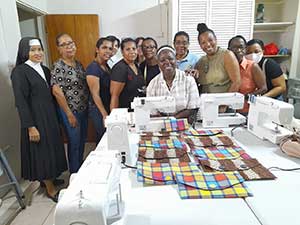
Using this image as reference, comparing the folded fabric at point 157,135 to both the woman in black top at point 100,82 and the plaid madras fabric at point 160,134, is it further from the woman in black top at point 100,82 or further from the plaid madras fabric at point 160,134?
the woman in black top at point 100,82

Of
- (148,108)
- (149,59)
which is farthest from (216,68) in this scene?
(148,108)

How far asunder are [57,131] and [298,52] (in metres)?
2.99

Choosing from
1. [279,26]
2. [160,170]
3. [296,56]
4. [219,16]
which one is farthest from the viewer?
[279,26]

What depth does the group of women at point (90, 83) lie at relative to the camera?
193 cm

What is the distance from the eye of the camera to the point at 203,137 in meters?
1.43

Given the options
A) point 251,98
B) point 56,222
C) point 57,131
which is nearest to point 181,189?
point 56,222

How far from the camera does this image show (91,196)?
58 centimetres

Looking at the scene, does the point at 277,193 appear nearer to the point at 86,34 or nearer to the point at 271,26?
the point at 271,26

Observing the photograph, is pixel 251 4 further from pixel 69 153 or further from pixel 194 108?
pixel 69 153

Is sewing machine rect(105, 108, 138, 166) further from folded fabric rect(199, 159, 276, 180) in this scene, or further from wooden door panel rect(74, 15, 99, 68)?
wooden door panel rect(74, 15, 99, 68)

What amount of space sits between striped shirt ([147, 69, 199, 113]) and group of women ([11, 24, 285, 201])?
0.05 ft

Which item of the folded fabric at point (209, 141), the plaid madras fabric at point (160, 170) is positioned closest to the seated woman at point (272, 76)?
the folded fabric at point (209, 141)

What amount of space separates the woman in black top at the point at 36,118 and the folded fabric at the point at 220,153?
1.40 m

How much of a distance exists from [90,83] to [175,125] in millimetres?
943
